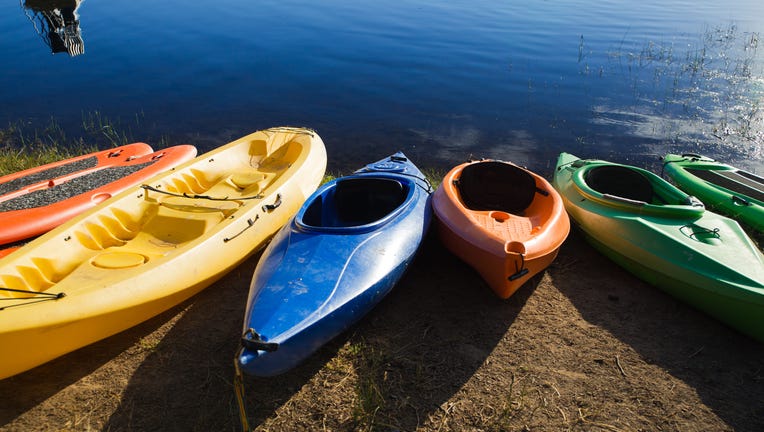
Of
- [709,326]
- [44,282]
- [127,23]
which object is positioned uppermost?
[127,23]

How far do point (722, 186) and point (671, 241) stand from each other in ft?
8.32

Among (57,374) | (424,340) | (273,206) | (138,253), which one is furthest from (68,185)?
(424,340)

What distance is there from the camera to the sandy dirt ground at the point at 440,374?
3270 millimetres

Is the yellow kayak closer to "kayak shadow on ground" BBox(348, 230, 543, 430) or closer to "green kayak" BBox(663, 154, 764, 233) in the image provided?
"kayak shadow on ground" BBox(348, 230, 543, 430)

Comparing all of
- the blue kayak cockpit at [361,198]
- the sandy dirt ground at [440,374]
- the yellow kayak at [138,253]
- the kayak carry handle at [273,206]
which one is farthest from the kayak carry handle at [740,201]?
the kayak carry handle at [273,206]

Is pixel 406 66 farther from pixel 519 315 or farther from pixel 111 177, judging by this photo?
pixel 519 315

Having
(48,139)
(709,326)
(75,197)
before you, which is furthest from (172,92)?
(709,326)

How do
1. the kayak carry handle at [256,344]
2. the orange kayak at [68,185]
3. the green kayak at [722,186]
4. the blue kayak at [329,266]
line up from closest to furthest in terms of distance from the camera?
the kayak carry handle at [256,344] → the blue kayak at [329,266] → the orange kayak at [68,185] → the green kayak at [722,186]

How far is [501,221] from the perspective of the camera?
4.71 meters

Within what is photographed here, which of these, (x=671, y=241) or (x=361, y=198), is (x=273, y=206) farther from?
(x=671, y=241)

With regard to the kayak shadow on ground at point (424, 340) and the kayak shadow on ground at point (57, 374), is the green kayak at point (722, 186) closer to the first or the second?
the kayak shadow on ground at point (424, 340)

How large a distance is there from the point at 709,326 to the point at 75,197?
6.32 meters

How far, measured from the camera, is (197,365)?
12.0 ft

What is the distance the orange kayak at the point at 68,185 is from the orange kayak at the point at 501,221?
12.1ft
